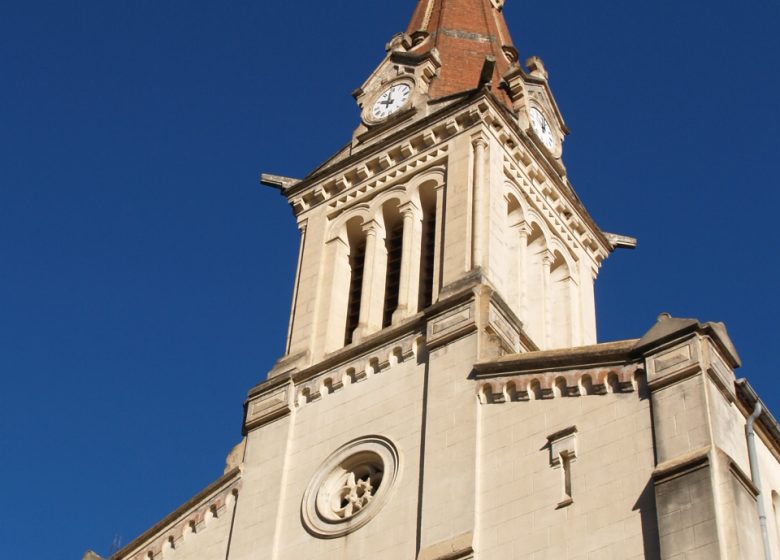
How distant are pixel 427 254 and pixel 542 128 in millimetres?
6443

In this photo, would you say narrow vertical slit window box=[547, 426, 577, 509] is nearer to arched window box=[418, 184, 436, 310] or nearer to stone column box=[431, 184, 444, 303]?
stone column box=[431, 184, 444, 303]

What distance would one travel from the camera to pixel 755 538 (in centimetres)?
2092

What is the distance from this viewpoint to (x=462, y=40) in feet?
128

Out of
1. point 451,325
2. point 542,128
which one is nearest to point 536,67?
point 542,128

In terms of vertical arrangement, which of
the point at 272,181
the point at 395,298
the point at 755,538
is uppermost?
the point at 272,181

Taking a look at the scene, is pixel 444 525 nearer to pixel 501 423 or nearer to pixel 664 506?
pixel 501 423

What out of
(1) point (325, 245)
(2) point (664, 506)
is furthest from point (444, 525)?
(1) point (325, 245)

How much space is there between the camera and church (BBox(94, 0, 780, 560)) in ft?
73.3

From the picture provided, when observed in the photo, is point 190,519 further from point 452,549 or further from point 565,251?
point 565,251

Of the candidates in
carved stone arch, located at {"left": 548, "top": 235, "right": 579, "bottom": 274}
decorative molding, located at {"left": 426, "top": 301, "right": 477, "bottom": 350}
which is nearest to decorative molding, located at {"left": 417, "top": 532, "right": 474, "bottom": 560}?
decorative molding, located at {"left": 426, "top": 301, "right": 477, "bottom": 350}

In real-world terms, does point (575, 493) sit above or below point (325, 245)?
below

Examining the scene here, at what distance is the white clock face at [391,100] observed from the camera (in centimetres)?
3534

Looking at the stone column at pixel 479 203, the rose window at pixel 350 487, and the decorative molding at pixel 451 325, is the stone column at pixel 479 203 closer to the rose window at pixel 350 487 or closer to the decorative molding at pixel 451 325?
the decorative molding at pixel 451 325

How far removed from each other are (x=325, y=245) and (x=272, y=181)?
328 centimetres
